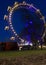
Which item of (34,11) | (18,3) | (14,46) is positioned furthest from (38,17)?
(14,46)

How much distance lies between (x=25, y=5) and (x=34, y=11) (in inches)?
71.4

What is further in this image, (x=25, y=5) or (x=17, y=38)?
(x=25, y=5)

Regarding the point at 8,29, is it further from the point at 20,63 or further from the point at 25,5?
the point at 20,63

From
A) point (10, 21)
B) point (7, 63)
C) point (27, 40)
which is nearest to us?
point (7, 63)

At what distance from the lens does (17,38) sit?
37125mm

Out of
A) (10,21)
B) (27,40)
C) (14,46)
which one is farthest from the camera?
(27,40)

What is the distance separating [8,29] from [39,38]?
6.18 metres

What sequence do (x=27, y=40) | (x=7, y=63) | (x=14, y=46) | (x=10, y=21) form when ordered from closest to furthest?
(x=7, y=63) → (x=14, y=46) → (x=10, y=21) → (x=27, y=40)

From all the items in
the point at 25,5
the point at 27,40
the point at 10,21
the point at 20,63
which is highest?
the point at 25,5

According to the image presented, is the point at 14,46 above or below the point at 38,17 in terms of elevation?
below

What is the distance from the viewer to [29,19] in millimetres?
39656

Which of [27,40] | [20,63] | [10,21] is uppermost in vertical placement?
[10,21]

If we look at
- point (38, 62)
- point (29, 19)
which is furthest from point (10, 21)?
point (38, 62)

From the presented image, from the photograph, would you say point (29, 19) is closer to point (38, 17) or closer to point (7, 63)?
point (38, 17)
